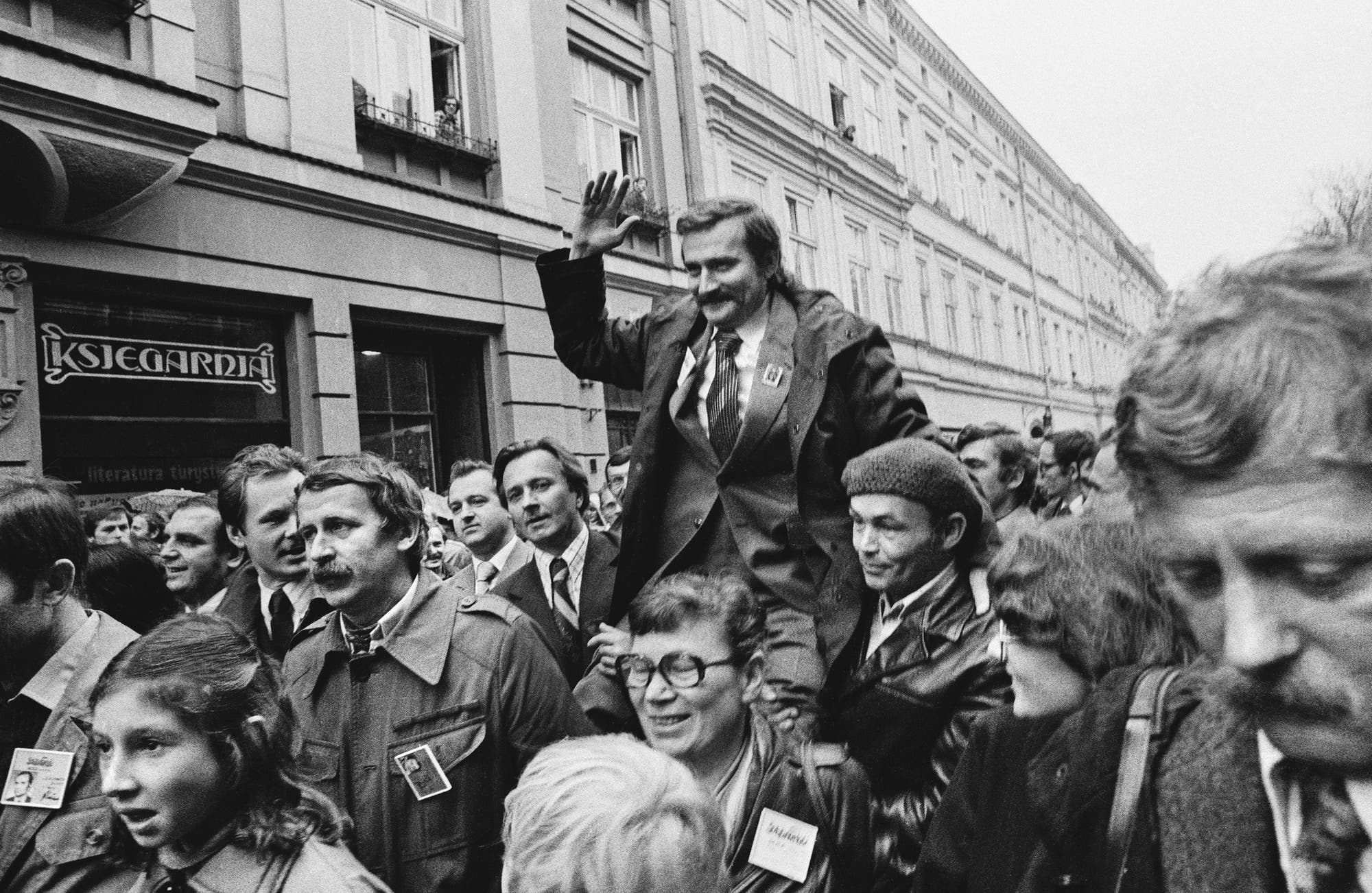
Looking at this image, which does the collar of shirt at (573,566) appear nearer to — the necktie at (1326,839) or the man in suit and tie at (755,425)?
the man in suit and tie at (755,425)

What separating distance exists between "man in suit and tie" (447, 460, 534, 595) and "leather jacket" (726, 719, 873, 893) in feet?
9.45

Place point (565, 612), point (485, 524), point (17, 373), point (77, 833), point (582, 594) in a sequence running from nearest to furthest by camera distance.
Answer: point (77, 833)
point (582, 594)
point (565, 612)
point (485, 524)
point (17, 373)

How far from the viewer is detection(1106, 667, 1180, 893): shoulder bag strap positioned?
1.25m

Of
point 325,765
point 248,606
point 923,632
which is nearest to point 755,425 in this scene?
point 923,632

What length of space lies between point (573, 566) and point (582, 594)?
0.50 meters

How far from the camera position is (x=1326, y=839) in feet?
3.13

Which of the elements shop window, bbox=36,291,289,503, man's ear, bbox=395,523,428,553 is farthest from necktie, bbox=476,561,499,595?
shop window, bbox=36,291,289,503

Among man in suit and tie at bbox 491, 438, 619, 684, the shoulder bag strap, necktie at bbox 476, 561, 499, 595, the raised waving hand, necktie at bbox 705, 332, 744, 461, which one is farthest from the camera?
necktie at bbox 476, 561, 499, 595

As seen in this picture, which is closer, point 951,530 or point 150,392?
point 951,530

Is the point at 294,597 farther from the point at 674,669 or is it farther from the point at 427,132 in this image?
the point at 427,132

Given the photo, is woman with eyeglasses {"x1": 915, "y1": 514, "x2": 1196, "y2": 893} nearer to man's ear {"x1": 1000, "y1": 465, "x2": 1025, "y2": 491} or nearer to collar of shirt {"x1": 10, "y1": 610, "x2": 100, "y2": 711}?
→ collar of shirt {"x1": 10, "y1": 610, "x2": 100, "y2": 711}

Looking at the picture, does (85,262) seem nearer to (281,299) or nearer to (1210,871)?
(281,299)

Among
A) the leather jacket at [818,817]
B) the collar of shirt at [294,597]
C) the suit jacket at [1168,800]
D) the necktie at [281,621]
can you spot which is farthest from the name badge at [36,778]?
the suit jacket at [1168,800]

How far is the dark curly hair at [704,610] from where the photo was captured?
2439mm
